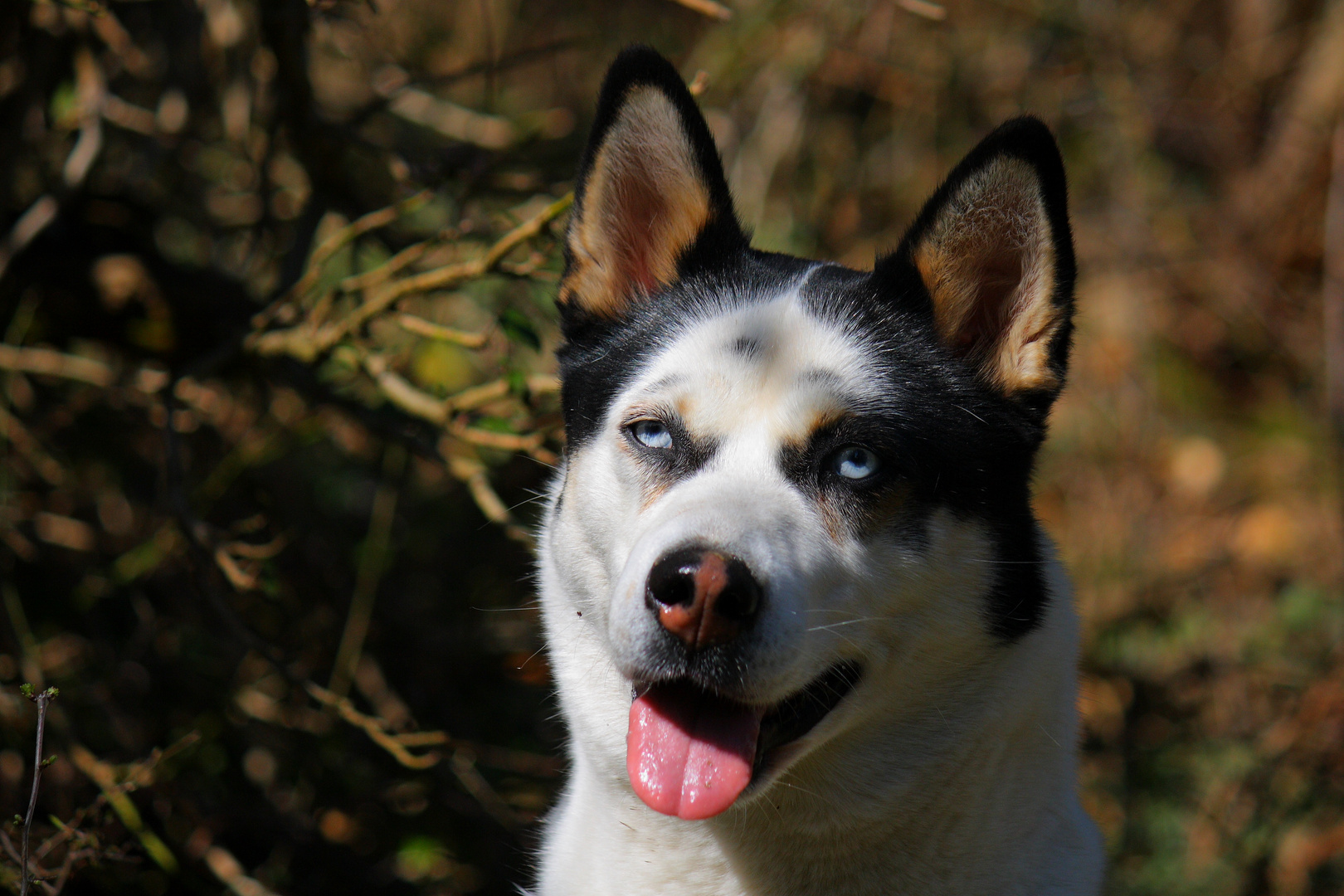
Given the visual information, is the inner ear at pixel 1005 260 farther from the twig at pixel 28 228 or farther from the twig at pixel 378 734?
the twig at pixel 28 228

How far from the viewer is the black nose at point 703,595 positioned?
72.9 inches

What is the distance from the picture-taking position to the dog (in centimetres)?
200

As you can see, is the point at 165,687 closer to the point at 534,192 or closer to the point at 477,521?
the point at 477,521

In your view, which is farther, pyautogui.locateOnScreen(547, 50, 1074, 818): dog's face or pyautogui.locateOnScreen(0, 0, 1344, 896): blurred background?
pyautogui.locateOnScreen(0, 0, 1344, 896): blurred background

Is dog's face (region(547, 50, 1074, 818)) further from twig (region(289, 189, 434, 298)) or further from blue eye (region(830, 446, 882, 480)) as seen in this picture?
twig (region(289, 189, 434, 298))

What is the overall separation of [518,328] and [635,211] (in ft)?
1.90

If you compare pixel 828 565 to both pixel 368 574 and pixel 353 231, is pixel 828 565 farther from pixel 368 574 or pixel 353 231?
pixel 368 574

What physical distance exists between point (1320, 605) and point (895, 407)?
131 inches

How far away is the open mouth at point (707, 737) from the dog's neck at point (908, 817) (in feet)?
0.50

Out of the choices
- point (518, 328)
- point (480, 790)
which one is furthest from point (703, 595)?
point (480, 790)

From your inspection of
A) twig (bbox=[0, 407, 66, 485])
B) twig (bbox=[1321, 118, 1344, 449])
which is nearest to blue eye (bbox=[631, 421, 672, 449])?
twig (bbox=[0, 407, 66, 485])

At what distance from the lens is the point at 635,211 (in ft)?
8.52

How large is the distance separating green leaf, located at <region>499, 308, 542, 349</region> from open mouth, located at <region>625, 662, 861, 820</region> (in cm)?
123

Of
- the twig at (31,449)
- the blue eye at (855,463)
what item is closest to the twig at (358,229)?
the twig at (31,449)
